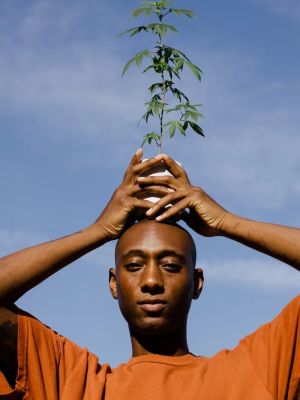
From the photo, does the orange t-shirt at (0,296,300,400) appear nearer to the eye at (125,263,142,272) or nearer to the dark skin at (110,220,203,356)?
the dark skin at (110,220,203,356)

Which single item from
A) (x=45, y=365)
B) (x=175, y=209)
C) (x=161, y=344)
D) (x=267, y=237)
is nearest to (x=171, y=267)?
(x=175, y=209)

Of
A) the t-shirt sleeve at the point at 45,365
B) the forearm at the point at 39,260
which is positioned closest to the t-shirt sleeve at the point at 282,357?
the t-shirt sleeve at the point at 45,365

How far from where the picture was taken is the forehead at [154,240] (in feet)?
15.3

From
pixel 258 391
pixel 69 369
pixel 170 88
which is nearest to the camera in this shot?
pixel 258 391

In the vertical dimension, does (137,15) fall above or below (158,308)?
above

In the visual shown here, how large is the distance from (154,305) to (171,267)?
0.24 metres

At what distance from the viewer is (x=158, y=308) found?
4531 mm

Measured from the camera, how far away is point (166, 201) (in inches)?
186

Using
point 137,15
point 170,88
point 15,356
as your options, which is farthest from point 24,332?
point 137,15

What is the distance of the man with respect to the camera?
4.33m

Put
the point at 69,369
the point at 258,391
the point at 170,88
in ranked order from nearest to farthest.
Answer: the point at 258,391
the point at 69,369
the point at 170,88

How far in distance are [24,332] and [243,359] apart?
114 cm

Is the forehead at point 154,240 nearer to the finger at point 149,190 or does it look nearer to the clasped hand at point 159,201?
the clasped hand at point 159,201

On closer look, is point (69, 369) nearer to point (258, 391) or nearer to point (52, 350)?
point (52, 350)
